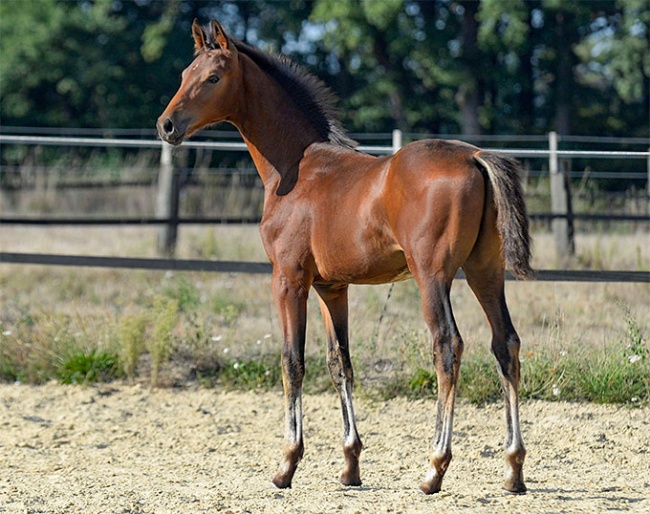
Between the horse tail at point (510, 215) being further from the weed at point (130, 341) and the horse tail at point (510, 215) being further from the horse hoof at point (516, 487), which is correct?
the weed at point (130, 341)

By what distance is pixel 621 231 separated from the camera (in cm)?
1228

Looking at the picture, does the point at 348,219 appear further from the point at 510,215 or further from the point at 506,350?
the point at 506,350

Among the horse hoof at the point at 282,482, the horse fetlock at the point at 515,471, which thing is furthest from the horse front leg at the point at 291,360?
the horse fetlock at the point at 515,471

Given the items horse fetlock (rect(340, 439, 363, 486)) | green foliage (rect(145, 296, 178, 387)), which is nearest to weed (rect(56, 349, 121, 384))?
green foliage (rect(145, 296, 178, 387))

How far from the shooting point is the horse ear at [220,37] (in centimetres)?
461

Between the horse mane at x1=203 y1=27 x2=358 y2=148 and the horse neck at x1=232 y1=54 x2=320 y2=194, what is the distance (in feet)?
0.12

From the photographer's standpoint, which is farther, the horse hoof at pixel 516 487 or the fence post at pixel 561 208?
the fence post at pixel 561 208

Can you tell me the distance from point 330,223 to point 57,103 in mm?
23433

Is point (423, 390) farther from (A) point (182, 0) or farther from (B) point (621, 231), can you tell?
(A) point (182, 0)

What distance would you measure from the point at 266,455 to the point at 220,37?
238cm

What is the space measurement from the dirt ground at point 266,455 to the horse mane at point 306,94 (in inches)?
72.7

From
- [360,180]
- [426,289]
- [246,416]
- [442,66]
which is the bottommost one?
[246,416]

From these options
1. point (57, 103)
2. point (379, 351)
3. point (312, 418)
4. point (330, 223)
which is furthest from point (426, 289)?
point (57, 103)

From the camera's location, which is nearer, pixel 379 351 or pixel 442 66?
pixel 379 351
